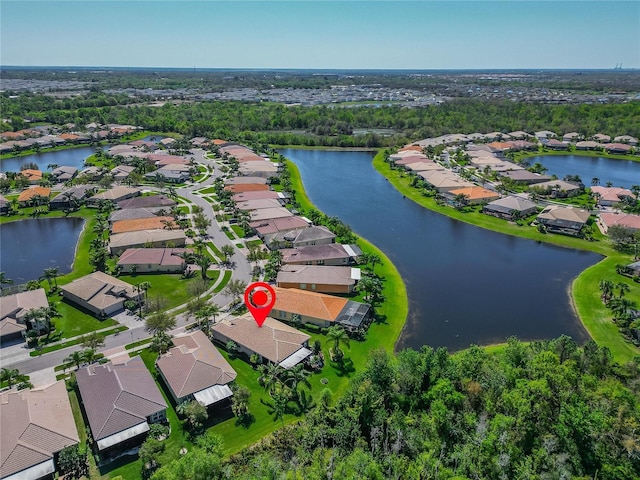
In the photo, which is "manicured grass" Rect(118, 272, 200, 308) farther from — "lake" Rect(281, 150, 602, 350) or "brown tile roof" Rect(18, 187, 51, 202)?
"brown tile roof" Rect(18, 187, 51, 202)

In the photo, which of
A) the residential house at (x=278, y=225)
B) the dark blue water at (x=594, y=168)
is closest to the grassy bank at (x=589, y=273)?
the residential house at (x=278, y=225)

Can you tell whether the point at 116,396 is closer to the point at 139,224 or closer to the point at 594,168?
the point at 139,224

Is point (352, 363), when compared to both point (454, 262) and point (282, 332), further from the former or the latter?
point (454, 262)

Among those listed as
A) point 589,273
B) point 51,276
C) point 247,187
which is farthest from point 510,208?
point 51,276

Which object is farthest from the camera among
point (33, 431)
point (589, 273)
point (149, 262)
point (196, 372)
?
point (589, 273)

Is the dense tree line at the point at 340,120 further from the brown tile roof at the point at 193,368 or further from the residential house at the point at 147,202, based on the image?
the brown tile roof at the point at 193,368

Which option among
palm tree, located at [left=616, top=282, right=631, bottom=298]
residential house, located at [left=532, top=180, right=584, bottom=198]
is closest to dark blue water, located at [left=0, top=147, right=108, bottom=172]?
residential house, located at [left=532, top=180, right=584, bottom=198]

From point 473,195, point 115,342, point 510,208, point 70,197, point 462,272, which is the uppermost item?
point 70,197

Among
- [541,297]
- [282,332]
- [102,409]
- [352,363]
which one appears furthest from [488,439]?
[541,297]
